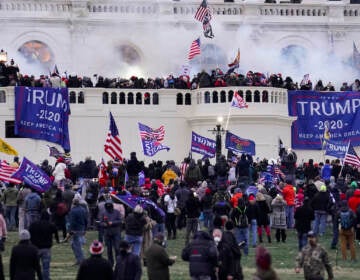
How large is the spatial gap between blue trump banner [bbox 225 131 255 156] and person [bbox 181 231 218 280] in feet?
76.4

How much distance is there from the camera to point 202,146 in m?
47.9

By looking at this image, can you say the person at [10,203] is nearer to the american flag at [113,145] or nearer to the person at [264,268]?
the american flag at [113,145]

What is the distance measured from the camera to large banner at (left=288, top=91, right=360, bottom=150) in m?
55.6

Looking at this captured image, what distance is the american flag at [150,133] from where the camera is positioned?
49.0 metres

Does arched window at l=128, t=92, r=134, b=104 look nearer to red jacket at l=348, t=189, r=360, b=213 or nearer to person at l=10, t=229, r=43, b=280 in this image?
red jacket at l=348, t=189, r=360, b=213

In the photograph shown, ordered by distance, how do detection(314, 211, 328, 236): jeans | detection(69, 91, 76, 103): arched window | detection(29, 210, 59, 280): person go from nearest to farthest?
detection(29, 210, 59, 280): person < detection(314, 211, 328, 236): jeans < detection(69, 91, 76, 103): arched window

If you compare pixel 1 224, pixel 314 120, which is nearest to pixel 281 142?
Result: pixel 314 120

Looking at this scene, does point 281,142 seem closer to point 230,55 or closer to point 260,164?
point 260,164

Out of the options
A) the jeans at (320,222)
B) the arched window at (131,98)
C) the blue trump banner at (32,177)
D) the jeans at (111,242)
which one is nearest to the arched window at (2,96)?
the arched window at (131,98)

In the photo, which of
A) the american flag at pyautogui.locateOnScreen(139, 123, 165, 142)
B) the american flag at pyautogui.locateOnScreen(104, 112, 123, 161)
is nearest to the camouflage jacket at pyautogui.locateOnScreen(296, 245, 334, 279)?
the american flag at pyautogui.locateOnScreen(104, 112, 123, 161)

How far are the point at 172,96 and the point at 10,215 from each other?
16.9m

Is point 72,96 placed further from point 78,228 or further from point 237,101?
point 78,228

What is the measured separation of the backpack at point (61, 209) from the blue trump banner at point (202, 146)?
12830 millimetres

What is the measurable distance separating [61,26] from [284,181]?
23935mm
